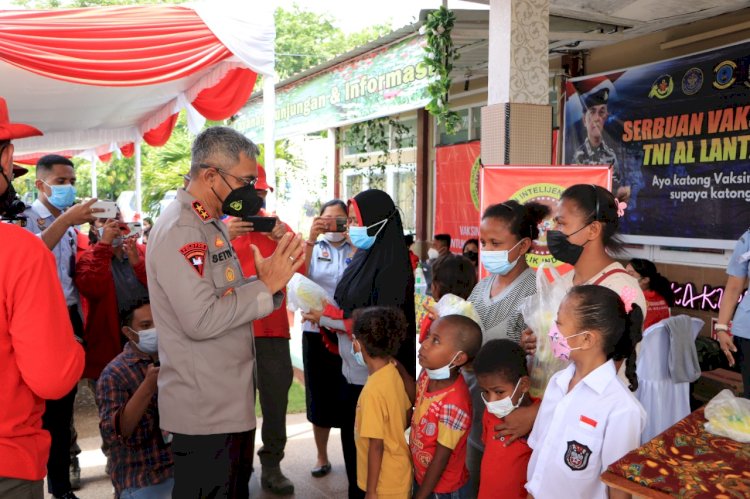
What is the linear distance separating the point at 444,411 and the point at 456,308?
19.3 inches

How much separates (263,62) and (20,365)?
134 inches

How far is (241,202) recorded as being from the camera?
2.36 meters

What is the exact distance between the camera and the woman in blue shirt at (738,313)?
399cm

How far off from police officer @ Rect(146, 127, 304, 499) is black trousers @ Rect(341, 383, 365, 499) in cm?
87

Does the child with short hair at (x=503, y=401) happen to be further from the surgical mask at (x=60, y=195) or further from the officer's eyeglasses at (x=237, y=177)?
the surgical mask at (x=60, y=195)

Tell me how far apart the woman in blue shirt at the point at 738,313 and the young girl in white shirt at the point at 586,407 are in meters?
2.25

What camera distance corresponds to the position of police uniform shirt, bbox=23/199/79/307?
3781 mm

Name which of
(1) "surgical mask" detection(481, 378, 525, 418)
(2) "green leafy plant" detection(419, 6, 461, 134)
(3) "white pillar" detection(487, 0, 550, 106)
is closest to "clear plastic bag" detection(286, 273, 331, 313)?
(1) "surgical mask" detection(481, 378, 525, 418)

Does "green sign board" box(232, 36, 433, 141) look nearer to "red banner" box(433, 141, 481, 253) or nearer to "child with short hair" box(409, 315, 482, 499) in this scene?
"red banner" box(433, 141, 481, 253)

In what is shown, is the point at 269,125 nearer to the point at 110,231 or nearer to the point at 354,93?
the point at 110,231

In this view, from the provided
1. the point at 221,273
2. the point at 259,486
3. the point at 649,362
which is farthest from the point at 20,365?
the point at 649,362

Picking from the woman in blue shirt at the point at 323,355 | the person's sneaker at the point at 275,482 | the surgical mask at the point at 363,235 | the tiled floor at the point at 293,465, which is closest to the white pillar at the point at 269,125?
the woman in blue shirt at the point at 323,355

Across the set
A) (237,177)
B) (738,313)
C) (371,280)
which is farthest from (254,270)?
(738,313)

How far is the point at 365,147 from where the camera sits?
1171 centimetres
